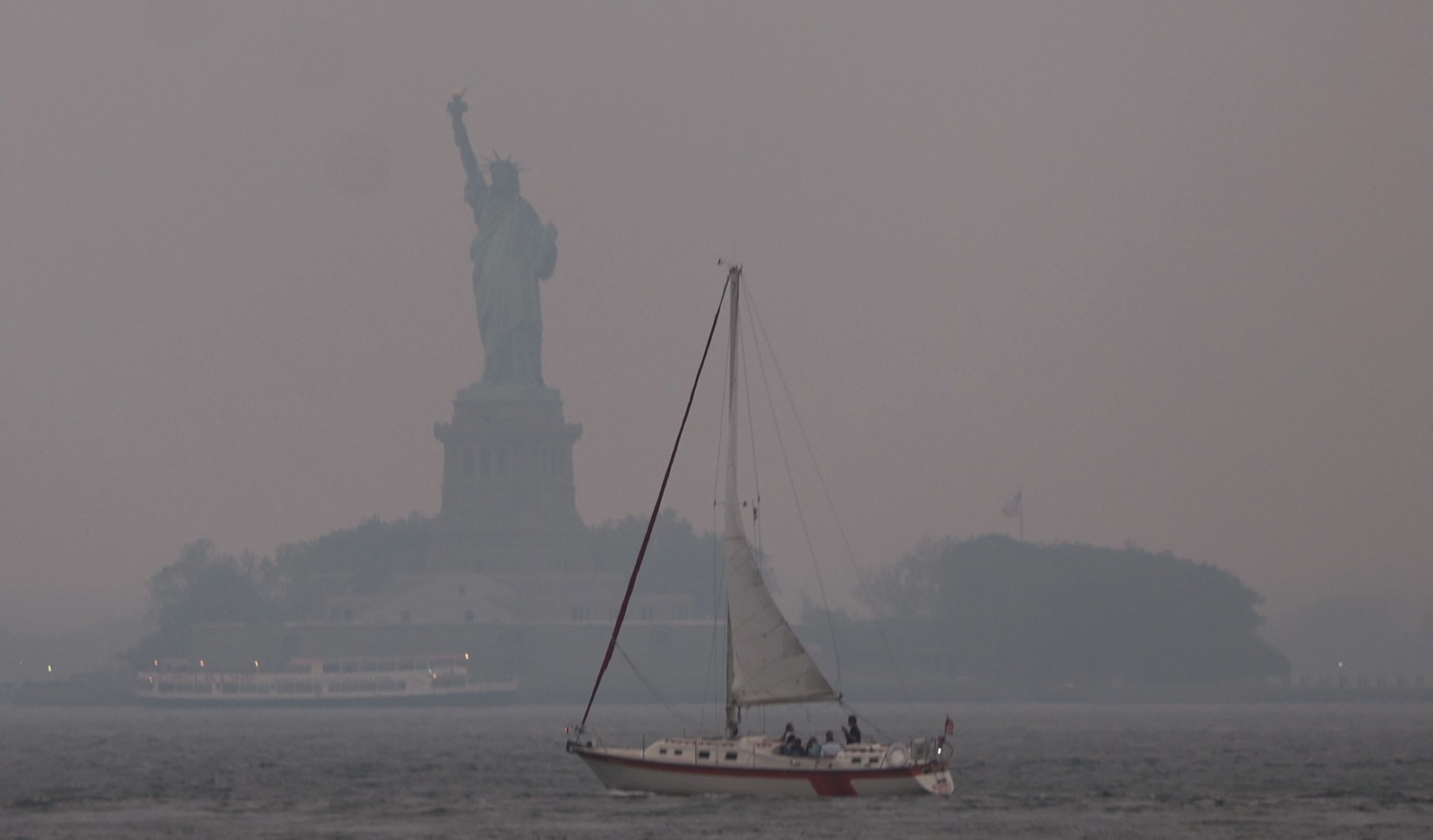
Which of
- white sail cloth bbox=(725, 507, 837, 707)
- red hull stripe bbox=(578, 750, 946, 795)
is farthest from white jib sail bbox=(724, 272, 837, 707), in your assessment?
red hull stripe bbox=(578, 750, 946, 795)

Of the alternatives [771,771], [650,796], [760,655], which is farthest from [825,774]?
[650,796]

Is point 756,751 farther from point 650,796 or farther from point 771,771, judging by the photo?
point 650,796

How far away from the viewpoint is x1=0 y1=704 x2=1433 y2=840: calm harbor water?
72000 mm

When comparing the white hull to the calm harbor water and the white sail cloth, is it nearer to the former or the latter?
the calm harbor water

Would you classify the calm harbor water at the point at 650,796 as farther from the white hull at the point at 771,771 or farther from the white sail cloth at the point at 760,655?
the white sail cloth at the point at 760,655

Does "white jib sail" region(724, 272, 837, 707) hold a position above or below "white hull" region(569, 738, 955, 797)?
above

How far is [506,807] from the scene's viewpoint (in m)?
79.2

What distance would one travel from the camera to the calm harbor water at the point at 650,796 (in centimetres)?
7200

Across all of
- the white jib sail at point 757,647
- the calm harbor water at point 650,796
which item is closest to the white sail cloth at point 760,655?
the white jib sail at point 757,647

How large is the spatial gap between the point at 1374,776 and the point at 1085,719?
275ft

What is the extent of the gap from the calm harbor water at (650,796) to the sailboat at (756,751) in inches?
26.8

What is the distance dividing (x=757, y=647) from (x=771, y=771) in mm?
3702

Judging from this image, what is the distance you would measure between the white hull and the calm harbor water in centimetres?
51

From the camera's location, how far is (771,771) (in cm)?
7512
